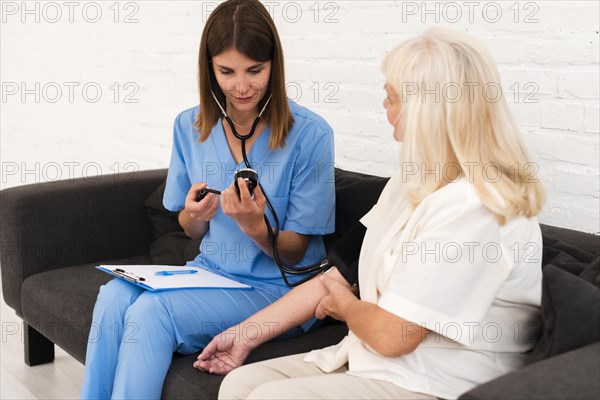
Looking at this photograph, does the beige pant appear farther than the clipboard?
No

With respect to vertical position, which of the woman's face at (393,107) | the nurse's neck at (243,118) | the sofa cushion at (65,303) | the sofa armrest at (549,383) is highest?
the woman's face at (393,107)

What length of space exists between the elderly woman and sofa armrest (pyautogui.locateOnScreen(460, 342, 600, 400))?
0.58 feet

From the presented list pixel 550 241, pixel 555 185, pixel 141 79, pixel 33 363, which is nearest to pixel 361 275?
pixel 550 241

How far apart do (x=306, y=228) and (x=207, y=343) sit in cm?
38

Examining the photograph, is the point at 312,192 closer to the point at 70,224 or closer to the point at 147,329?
the point at 147,329

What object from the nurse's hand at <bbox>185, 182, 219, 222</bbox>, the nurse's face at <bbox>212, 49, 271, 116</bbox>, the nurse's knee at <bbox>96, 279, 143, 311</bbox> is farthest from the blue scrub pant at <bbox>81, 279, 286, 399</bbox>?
the nurse's face at <bbox>212, 49, 271, 116</bbox>

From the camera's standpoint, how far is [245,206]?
1973 mm

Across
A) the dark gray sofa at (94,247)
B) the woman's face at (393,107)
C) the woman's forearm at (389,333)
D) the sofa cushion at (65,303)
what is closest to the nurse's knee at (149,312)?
the dark gray sofa at (94,247)

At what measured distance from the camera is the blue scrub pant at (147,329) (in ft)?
6.20

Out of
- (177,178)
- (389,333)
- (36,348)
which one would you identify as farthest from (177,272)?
(36,348)

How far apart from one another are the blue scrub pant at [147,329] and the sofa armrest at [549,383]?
0.86 metres

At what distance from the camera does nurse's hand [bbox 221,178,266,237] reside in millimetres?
1966

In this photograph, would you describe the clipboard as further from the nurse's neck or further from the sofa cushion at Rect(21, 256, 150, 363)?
the nurse's neck

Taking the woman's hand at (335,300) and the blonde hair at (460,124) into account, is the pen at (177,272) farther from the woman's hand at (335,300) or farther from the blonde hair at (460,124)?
the blonde hair at (460,124)
